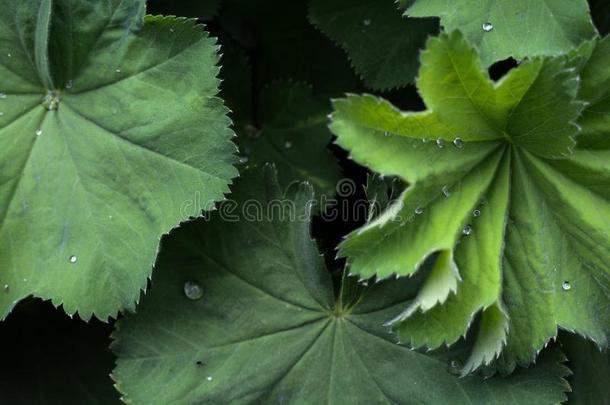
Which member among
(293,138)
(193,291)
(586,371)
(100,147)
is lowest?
(586,371)

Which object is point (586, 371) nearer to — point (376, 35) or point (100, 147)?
point (376, 35)

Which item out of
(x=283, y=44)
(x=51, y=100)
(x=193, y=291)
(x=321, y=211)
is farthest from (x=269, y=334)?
(x=283, y=44)

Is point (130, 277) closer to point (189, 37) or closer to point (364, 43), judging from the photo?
point (189, 37)

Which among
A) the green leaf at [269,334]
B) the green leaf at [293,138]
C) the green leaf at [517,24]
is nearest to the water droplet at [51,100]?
the green leaf at [269,334]

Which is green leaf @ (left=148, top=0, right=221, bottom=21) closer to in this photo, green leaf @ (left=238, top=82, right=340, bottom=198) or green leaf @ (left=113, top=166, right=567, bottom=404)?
green leaf @ (left=238, top=82, right=340, bottom=198)

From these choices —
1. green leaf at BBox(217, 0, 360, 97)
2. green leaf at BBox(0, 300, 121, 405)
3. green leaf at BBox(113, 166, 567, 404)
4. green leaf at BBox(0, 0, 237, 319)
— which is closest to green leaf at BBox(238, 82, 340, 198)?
green leaf at BBox(217, 0, 360, 97)
